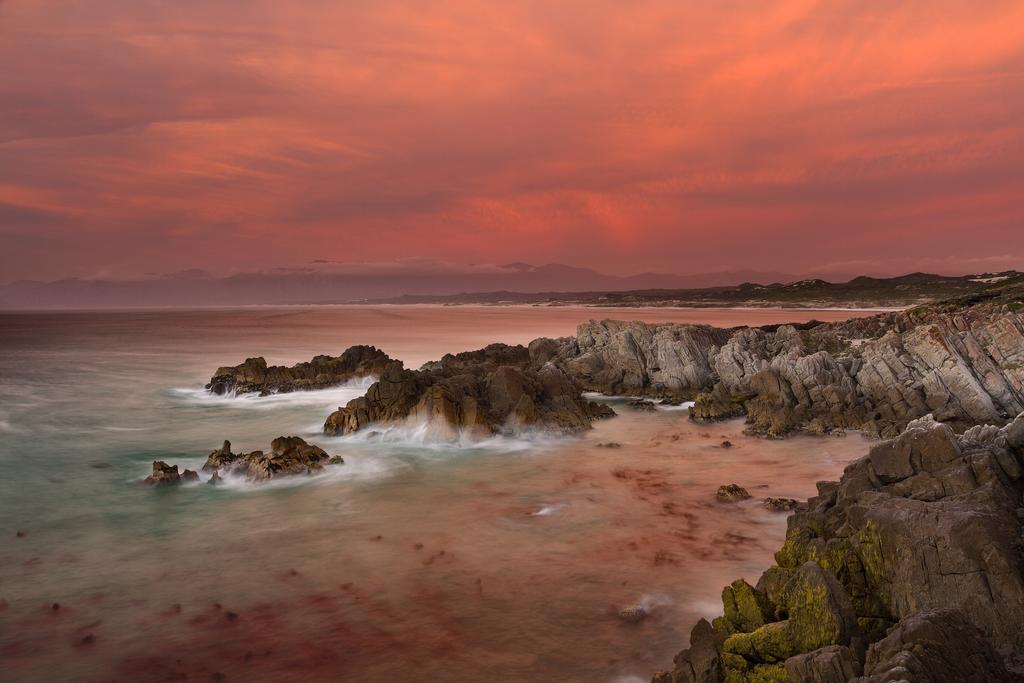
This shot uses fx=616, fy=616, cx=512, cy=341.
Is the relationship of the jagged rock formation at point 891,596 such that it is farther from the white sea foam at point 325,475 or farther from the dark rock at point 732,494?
the white sea foam at point 325,475

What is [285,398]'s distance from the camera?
41188mm

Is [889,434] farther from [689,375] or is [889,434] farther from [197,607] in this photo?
[197,607]

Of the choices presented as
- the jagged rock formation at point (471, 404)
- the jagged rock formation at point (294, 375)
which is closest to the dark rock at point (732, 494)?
the jagged rock formation at point (471, 404)

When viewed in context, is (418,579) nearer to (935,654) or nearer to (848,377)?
(935,654)

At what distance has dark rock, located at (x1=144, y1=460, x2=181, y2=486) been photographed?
22.7 meters

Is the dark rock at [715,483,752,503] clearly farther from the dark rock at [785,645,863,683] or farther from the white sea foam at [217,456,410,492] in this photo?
the dark rock at [785,645,863,683]

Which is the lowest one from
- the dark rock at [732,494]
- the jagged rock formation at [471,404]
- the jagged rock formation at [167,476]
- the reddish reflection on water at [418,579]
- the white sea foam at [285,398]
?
the reddish reflection on water at [418,579]

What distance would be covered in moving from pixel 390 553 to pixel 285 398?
27.8 meters

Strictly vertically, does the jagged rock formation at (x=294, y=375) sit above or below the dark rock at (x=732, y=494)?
above

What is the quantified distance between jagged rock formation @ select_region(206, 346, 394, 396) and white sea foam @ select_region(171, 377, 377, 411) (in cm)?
49

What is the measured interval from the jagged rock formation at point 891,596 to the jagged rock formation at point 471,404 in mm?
18644

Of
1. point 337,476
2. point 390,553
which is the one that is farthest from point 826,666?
point 337,476

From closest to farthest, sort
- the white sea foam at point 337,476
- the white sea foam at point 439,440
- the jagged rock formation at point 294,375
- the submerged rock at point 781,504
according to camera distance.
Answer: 1. the submerged rock at point 781,504
2. the white sea foam at point 337,476
3. the white sea foam at point 439,440
4. the jagged rock formation at point 294,375

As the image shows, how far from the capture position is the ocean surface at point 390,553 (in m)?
11.3
